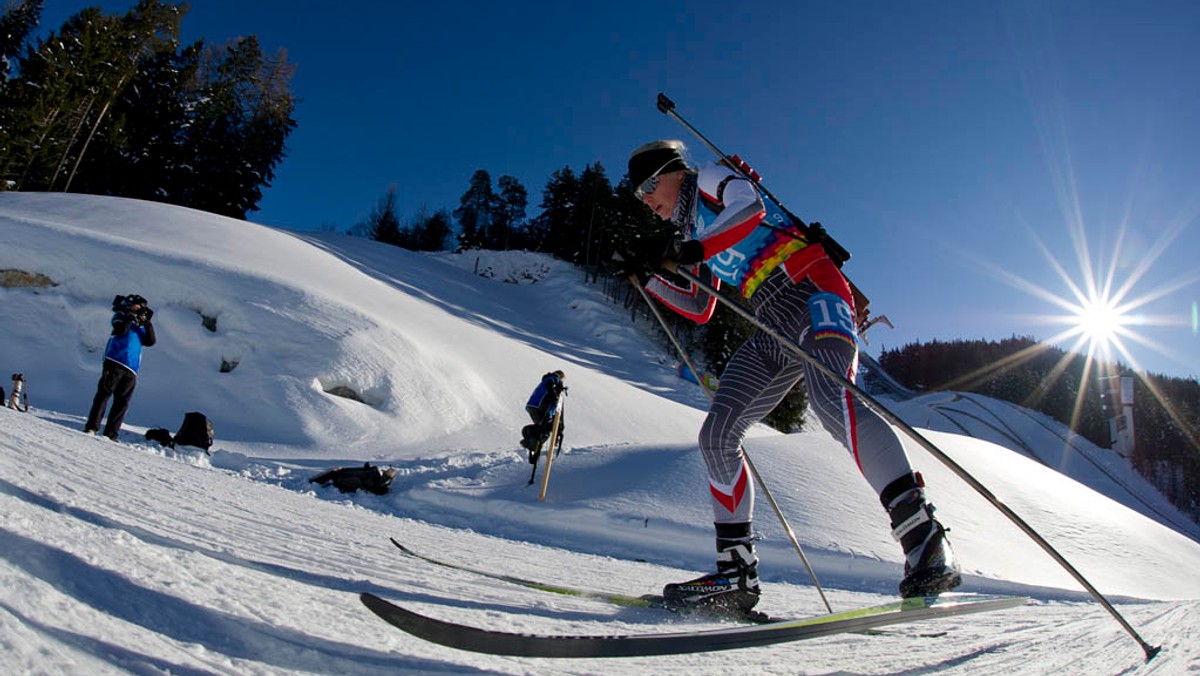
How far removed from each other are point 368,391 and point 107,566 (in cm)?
1181

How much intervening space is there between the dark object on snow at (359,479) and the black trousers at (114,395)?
2141mm

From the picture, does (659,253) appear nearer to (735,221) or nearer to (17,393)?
(735,221)

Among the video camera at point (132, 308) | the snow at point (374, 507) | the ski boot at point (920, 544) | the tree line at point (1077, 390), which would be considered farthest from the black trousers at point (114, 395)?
the tree line at point (1077, 390)

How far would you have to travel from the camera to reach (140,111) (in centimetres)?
3372

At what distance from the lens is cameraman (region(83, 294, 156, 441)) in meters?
6.72

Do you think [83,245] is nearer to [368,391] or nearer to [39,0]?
[368,391]

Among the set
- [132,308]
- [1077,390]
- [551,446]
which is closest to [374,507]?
[551,446]

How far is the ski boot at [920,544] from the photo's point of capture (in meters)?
1.99

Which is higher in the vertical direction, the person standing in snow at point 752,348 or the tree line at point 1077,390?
the tree line at point 1077,390

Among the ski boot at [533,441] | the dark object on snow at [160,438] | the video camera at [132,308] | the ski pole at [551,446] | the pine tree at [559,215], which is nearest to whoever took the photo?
the video camera at [132,308]

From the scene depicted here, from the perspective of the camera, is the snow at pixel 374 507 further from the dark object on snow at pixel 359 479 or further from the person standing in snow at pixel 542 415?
the person standing in snow at pixel 542 415

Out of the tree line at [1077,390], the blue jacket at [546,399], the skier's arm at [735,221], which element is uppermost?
the tree line at [1077,390]

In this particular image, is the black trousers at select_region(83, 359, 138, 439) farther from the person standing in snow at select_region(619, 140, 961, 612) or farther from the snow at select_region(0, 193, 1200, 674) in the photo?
the person standing in snow at select_region(619, 140, 961, 612)

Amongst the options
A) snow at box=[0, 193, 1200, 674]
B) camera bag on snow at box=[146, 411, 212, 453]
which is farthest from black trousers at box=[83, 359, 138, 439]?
camera bag on snow at box=[146, 411, 212, 453]
